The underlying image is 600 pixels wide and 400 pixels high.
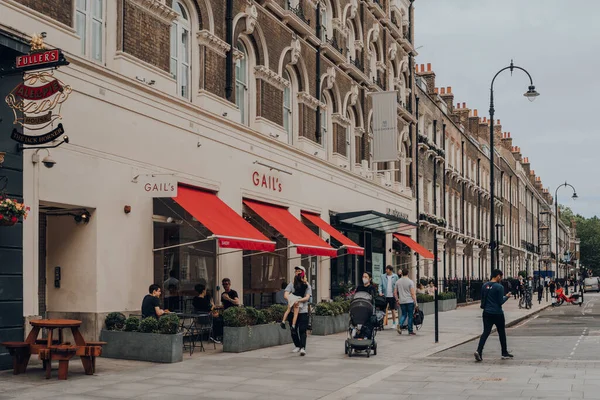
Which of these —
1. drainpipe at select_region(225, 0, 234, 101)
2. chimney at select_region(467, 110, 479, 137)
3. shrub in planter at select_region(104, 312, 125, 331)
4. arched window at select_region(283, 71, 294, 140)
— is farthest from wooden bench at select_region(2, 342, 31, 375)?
chimney at select_region(467, 110, 479, 137)

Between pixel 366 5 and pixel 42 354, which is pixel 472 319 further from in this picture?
pixel 42 354

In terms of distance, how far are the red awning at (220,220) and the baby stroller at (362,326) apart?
270 cm

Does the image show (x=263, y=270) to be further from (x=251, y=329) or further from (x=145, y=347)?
(x=145, y=347)

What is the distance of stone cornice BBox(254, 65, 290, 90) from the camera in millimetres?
22812

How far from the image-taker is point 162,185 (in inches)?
648

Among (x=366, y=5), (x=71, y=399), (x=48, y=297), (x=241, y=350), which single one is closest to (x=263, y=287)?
(x=241, y=350)

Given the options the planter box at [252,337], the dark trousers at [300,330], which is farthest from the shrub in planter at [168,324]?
the dark trousers at [300,330]

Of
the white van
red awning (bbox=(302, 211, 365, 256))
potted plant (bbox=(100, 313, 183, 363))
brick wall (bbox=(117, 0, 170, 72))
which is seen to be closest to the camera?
potted plant (bbox=(100, 313, 183, 363))

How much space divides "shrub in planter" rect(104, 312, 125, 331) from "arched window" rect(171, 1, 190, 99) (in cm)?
611

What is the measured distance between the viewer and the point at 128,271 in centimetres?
1606

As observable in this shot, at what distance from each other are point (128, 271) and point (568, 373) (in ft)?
27.8

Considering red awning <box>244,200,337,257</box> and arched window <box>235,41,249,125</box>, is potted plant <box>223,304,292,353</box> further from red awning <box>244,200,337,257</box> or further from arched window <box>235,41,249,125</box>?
arched window <box>235,41,249,125</box>

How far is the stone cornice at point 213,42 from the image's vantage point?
19.5 metres

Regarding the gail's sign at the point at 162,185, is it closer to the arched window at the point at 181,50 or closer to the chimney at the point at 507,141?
the arched window at the point at 181,50
